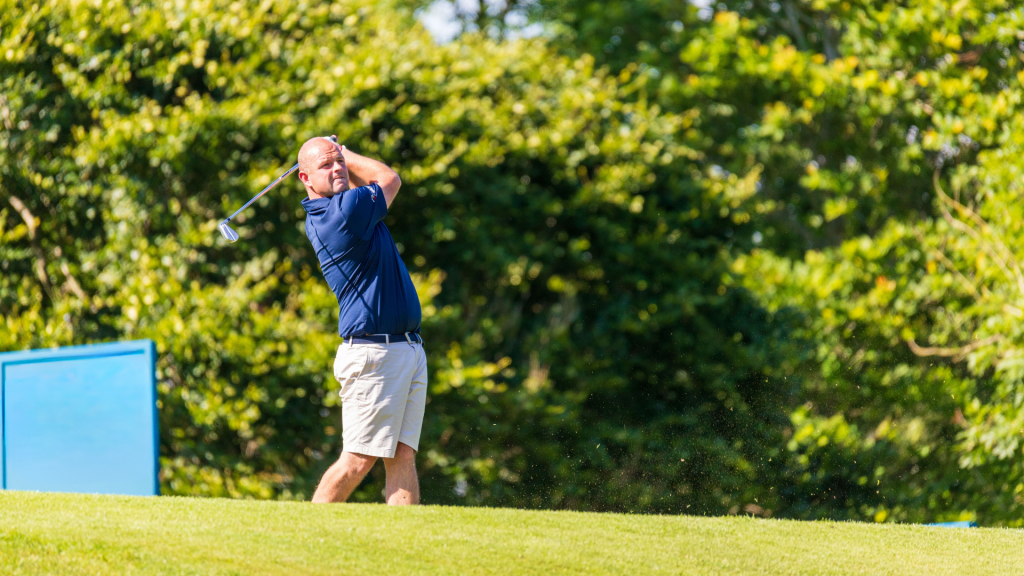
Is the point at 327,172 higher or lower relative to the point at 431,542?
higher

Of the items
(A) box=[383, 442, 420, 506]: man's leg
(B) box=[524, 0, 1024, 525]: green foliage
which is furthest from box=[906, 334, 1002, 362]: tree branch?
(A) box=[383, 442, 420, 506]: man's leg

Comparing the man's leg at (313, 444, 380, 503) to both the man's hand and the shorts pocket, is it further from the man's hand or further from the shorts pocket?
the man's hand

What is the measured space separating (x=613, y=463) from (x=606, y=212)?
2204 mm

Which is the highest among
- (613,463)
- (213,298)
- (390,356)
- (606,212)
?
(390,356)

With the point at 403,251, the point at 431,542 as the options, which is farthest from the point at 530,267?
the point at 431,542

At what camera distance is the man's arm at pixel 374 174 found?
473 centimetres

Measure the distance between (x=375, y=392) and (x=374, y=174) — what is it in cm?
105

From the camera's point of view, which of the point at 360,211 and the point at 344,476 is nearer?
the point at 360,211

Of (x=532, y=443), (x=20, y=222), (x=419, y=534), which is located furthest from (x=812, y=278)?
(x=20, y=222)

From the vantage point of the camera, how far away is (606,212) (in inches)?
344

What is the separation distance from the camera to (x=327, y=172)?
4668 millimetres

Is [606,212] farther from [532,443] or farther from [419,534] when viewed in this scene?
[419,534]

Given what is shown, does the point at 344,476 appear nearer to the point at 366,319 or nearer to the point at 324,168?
the point at 366,319

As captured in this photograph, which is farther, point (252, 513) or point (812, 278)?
point (812, 278)
